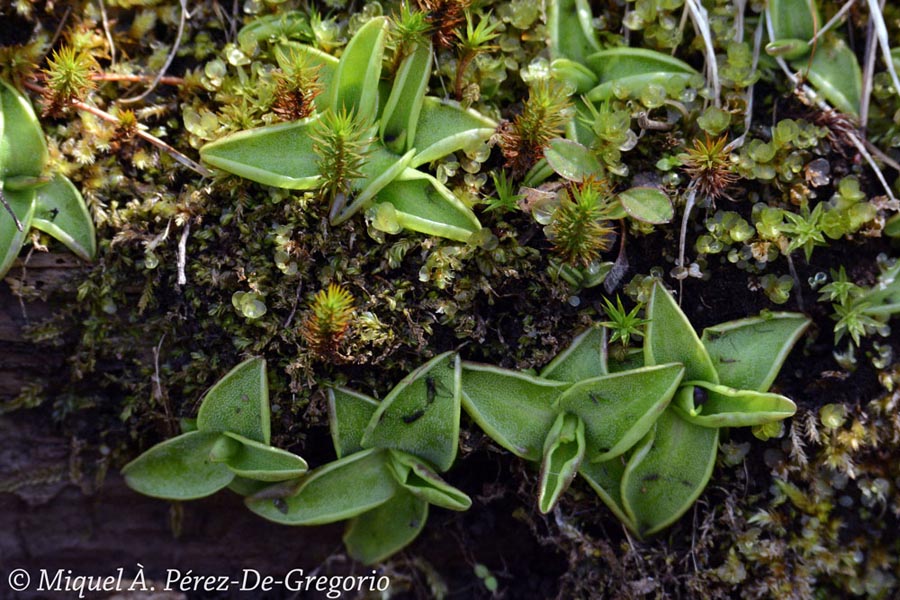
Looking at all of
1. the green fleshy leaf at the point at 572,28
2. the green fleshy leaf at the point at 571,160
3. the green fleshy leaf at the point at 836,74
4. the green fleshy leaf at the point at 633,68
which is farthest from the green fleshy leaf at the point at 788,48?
the green fleshy leaf at the point at 571,160

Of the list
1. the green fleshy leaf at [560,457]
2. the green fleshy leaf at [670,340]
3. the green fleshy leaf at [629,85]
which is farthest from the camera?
the green fleshy leaf at [629,85]

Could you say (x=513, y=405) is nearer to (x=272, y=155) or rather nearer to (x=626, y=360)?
(x=626, y=360)

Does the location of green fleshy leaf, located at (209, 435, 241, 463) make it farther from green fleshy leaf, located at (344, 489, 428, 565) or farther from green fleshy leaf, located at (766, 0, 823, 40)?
green fleshy leaf, located at (766, 0, 823, 40)

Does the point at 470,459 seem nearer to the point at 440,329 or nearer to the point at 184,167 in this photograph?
the point at 440,329

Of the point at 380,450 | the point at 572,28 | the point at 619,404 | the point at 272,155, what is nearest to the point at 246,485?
the point at 380,450

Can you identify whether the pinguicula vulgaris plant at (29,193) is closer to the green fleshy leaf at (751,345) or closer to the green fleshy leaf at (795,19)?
the green fleshy leaf at (751,345)
